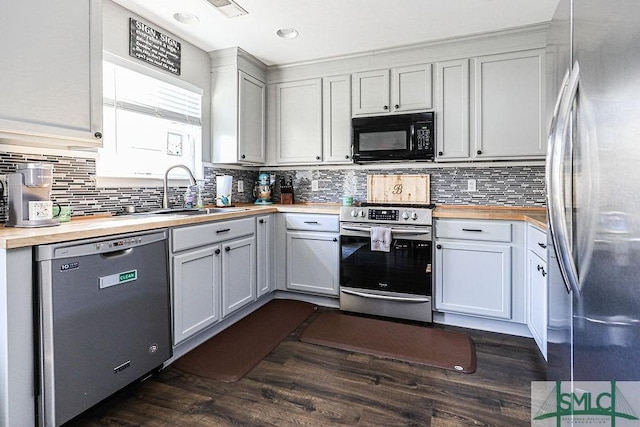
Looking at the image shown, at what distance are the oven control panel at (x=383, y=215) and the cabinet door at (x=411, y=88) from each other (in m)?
0.94

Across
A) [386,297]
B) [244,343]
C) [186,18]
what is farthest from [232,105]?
[386,297]

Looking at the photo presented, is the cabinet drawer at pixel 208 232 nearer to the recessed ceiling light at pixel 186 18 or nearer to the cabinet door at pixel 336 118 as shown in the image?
the cabinet door at pixel 336 118

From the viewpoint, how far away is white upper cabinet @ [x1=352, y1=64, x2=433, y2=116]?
3.01 metres

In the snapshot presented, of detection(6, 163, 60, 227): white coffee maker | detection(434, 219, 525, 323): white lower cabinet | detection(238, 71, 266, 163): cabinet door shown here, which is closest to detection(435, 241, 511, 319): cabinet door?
detection(434, 219, 525, 323): white lower cabinet

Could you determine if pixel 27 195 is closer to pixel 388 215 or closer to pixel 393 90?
pixel 388 215

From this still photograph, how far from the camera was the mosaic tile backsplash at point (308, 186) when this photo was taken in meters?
2.09

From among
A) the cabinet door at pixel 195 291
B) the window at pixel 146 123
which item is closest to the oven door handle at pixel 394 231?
the cabinet door at pixel 195 291

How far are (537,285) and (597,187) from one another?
1.71 meters

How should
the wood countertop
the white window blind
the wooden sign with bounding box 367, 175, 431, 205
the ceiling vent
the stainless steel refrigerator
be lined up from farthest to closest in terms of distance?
the wooden sign with bounding box 367, 175, 431, 205 < the white window blind < the ceiling vent < the wood countertop < the stainless steel refrigerator

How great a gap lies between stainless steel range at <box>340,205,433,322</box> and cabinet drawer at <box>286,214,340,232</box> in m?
0.10

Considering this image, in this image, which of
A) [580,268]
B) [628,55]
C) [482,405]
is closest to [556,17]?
[628,55]

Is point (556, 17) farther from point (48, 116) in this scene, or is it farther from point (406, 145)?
point (48, 116)

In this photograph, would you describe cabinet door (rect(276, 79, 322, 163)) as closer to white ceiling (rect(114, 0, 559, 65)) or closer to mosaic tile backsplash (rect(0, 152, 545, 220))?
mosaic tile backsplash (rect(0, 152, 545, 220))

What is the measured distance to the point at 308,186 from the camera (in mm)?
3734
